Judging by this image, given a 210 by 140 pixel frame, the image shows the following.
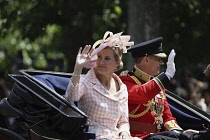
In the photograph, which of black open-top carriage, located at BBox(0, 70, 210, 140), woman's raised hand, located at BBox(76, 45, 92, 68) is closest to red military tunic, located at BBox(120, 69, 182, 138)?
black open-top carriage, located at BBox(0, 70, 210, 140)

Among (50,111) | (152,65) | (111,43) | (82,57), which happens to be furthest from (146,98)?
(50,111)

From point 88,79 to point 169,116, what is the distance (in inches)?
38.6

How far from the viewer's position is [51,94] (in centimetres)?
638

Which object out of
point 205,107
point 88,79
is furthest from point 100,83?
point 205,107

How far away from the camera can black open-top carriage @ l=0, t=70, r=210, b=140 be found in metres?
6.16

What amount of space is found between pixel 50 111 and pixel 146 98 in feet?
2.82

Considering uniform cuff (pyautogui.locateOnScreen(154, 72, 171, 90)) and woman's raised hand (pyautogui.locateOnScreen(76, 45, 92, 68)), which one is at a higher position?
woman's raised hand (pyautogui.locateOnScreen(76, 45, 92, 68))

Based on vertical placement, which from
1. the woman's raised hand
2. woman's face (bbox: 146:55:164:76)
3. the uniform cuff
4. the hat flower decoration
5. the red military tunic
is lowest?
the red military tunic

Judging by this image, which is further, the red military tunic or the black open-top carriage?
the red military tunic

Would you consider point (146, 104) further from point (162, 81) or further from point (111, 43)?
point (111, 43)

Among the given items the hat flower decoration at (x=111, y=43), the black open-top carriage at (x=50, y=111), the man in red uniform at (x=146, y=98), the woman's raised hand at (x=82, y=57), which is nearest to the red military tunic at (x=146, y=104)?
the man in red uniform at (x=146, y=98)

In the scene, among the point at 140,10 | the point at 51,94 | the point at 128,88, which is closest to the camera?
the point at 51,94

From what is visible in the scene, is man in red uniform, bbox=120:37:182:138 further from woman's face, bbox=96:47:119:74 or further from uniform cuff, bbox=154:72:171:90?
woman's face, bbox=96:47:119:74

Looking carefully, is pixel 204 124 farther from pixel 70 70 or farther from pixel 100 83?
pixel 70 70
